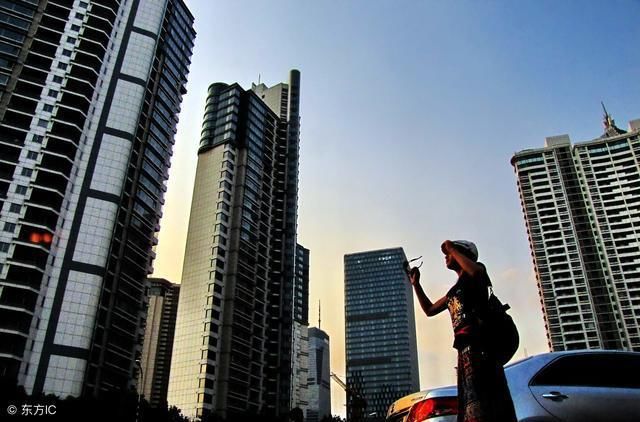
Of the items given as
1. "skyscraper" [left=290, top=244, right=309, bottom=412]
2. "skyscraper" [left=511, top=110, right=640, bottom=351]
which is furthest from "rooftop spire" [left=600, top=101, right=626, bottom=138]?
"skyscraper" [left=290, top=244, right=309, bottom=412]

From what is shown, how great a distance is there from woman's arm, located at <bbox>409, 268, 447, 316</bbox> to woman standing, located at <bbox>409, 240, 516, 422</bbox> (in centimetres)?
7

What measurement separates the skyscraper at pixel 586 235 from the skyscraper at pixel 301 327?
204 ft

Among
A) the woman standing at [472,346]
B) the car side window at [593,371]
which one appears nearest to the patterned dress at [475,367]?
the woman standing at [472,346]

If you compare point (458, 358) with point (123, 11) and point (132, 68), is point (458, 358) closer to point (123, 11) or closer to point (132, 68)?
point (132, 68)

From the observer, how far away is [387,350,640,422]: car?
4812 millimetres

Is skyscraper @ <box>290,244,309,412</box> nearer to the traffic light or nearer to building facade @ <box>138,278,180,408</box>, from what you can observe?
building facade @ <box>138,278,180,408</box>

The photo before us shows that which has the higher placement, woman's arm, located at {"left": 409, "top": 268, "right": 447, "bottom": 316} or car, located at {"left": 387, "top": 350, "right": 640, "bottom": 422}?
woman's arm, located at {"left": 409, "top": 268, "right": 447, "bottom": 316}

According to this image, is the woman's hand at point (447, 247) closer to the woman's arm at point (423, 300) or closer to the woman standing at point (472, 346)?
the woman standing at point (472, 346)

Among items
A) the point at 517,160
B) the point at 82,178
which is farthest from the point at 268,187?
the point at 517,160

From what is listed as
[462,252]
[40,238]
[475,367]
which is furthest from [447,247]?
[40,238]

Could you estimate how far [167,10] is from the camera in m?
85.2

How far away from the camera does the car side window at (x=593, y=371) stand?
5074 millimetres
